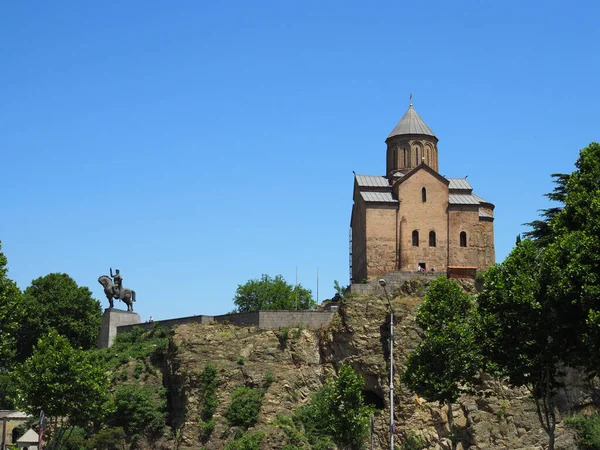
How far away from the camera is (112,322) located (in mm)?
61750

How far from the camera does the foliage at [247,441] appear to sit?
1770 inches

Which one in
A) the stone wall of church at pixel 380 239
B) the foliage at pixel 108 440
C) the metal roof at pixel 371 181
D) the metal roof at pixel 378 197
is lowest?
the foliage at pixel 108 440

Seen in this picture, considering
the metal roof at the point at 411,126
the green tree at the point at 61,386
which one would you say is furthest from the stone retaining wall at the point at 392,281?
the green tree at the point at 61,386

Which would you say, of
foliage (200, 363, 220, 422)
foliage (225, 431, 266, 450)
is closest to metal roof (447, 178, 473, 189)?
foliage (200, 363, 220, 422)

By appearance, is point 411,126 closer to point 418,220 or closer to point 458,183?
point 458,183

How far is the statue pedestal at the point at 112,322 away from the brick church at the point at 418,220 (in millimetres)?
15922

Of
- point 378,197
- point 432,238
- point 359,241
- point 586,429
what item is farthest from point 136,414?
point 586,429

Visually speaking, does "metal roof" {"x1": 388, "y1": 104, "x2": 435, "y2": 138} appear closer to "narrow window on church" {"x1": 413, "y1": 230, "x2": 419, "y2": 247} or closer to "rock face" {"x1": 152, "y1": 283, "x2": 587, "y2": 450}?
"narrow window on church" {"x1": 413, "y1": 230, "x2": 419, "y2": 247}

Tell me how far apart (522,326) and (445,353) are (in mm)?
8199

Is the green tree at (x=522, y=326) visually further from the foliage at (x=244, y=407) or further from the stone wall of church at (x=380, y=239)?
the stone wall of church at (x=380, y=239)

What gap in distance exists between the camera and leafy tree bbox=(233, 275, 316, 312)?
2938 inches

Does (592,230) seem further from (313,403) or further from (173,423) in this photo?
(173,423)

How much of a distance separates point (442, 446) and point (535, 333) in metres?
15.7

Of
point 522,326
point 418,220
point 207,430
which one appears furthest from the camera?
point 418,220
